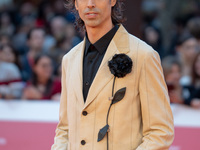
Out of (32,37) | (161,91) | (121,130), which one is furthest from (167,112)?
(32,37)

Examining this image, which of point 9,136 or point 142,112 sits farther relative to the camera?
point 9,136

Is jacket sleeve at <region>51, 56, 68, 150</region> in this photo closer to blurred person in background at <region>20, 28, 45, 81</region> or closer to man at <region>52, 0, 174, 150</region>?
man at <region>52, 0, 174, 150</region>

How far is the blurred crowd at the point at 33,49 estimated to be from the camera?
210 inches

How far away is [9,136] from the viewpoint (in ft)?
14.9

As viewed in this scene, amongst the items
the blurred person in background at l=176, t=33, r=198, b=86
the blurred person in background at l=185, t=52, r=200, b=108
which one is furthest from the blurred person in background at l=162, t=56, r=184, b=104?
the blurred person in background at l=176, t=33, r=198, b=86

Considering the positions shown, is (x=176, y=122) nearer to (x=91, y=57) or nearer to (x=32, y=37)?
(x=91, y=57)

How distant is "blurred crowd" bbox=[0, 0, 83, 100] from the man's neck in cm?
146

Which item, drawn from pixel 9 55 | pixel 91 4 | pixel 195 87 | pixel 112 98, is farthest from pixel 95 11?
pixel 9 55

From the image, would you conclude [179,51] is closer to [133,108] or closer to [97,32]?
[97,32]

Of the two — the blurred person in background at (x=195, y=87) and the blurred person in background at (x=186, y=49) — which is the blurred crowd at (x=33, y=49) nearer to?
the blurred person in background at (x=195, y=87)

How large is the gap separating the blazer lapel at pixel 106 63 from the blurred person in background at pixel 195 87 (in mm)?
2170

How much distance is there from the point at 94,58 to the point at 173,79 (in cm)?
Answer: 268

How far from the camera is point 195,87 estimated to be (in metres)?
4.59

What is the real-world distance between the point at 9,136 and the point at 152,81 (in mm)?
2787
